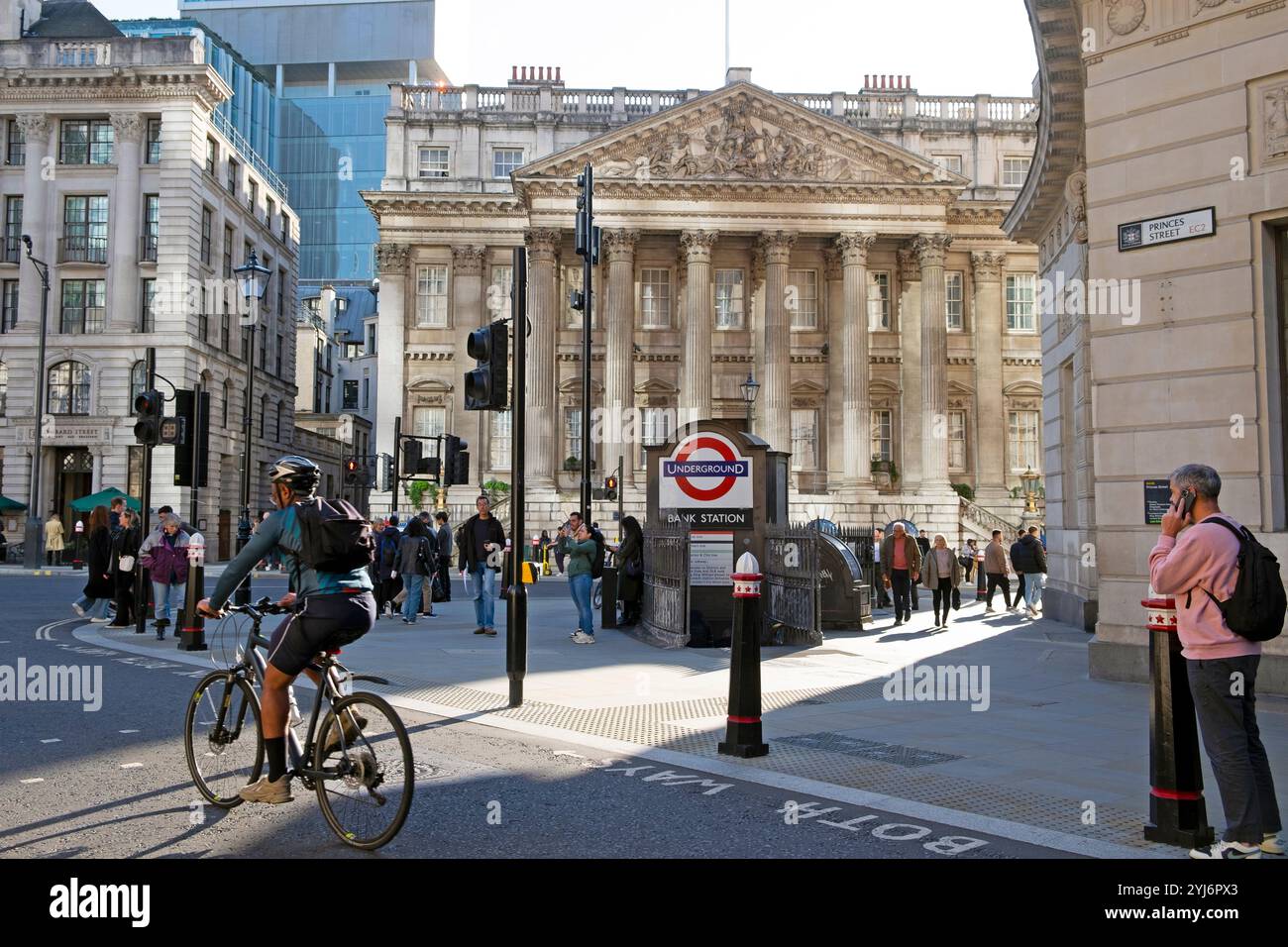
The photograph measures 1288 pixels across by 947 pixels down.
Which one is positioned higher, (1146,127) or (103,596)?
(1146,127)

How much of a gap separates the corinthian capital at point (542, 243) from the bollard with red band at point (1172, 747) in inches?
1652

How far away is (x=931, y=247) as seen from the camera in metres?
47.0

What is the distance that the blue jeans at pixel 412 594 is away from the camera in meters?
18.2

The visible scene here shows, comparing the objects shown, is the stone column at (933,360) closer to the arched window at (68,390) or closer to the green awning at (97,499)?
the green awning at (97,499)

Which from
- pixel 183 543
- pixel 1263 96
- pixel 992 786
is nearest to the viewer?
pixel 992 786

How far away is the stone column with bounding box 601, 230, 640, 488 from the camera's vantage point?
45.4m

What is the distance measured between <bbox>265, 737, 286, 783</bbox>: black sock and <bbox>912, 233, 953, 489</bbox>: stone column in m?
42.7

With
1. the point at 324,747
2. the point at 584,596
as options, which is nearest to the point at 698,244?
the point at 584,596

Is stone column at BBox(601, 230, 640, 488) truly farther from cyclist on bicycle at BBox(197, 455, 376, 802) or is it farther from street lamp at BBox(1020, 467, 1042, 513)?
cyclist on bicycle at BBox(197, 455, 376, 802)

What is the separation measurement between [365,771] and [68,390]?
45.1 meters
